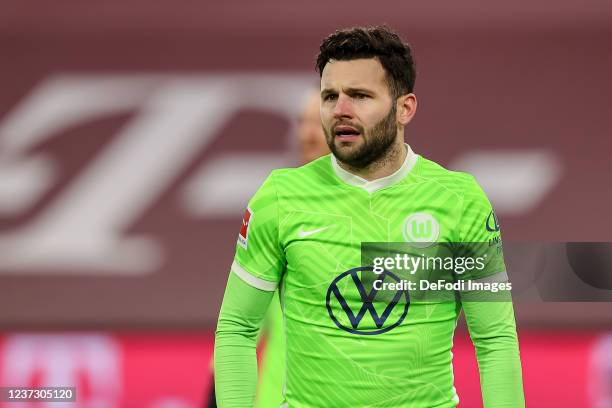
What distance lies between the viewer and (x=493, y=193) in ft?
23.2

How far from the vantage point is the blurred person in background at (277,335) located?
3.60 meters

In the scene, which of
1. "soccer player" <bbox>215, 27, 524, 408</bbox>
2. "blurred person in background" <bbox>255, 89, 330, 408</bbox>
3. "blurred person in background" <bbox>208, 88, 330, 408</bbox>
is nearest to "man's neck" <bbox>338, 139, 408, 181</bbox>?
"soccer player" <bbox>215, 27, 524, 408</bbox>

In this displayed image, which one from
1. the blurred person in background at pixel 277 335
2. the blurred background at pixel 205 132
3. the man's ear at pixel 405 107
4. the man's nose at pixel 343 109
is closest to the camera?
the man's nose at pixel 343 109

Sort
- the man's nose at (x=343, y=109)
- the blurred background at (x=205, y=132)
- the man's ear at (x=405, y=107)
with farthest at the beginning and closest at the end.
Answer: the blurred background at (x=205, y=132) → the man's ear at (x=405, y=107) → the man's nose at (x=343, y=109)

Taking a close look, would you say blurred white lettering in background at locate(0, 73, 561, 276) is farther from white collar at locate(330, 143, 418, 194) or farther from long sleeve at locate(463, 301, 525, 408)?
long sleeve at locate(463, 301, 525, 408)

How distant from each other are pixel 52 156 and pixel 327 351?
5.27 meters

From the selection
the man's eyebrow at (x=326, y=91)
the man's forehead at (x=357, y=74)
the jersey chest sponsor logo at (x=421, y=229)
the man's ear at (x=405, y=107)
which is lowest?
the jersey chest sponsor logo at (x=421, y=229)

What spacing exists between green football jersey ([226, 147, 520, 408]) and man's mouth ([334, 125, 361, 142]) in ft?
0.44

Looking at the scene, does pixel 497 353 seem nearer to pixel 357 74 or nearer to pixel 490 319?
pixel 490 319

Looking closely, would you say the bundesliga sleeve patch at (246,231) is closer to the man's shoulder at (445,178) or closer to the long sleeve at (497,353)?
the man's shoulder at (445,178)

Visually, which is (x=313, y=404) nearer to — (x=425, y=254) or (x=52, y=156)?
(x=425, y=254)

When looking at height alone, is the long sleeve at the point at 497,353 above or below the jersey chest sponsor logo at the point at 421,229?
below

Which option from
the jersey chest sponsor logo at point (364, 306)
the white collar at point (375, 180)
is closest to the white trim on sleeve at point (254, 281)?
the jersey chest sponsor logo at point (364, 306)

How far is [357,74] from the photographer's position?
8.11ft
